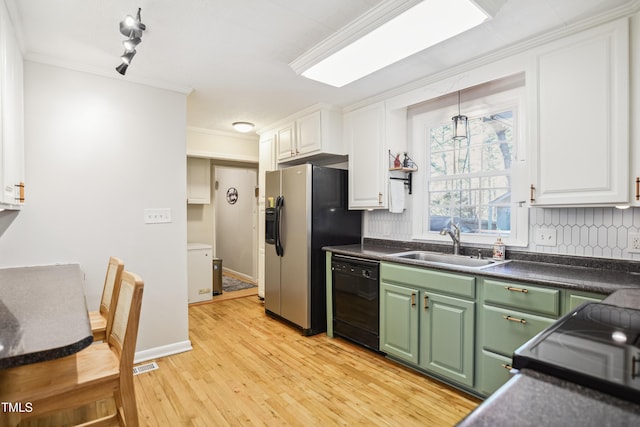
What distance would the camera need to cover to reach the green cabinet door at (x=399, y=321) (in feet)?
8.34

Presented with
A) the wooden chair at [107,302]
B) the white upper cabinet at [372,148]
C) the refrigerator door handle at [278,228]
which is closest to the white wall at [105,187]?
the wooden chair at [107,302]

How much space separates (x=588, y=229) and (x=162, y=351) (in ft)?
10.8

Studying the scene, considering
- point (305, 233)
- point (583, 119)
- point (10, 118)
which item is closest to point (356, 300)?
point (305, 233)

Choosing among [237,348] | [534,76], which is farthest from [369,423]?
[534,76]

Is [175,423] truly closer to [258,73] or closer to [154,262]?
[154,262]

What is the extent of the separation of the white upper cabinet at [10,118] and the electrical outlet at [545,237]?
10.2 feet

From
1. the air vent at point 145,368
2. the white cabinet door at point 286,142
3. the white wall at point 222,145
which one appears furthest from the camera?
the white wall at point 222,145

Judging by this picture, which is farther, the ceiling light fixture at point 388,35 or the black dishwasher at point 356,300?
the black dishwasher at point 356,300

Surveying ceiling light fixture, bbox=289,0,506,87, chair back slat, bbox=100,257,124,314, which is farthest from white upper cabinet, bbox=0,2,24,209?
ceiling light fixture, bbox=289,0,506,87

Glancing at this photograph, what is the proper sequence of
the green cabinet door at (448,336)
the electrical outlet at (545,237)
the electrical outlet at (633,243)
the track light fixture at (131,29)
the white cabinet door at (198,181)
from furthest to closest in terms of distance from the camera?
the white cabinet door at (198,181) → the electrical outlet at (545,237) → the green cabinet door at (448,336) → the electrical outlet at (633,243) → the track light fixture at (131,29)

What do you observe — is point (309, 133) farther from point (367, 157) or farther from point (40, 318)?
point (40, 318)

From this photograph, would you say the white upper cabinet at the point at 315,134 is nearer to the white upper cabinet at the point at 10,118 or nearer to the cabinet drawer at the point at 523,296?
the cabinet drawer at the point at 523,296

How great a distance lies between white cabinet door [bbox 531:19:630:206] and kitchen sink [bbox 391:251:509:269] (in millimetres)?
601

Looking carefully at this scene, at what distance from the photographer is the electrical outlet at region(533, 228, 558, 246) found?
7.64 feet
